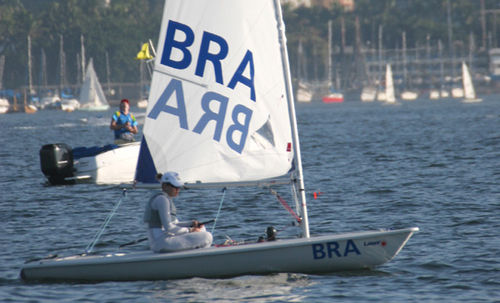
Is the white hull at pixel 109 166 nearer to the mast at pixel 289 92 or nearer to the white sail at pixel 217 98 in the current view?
the white sail at pixel 217 98

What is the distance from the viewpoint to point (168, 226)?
15531 millimetres

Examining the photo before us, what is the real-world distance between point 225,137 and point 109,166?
1288 cm

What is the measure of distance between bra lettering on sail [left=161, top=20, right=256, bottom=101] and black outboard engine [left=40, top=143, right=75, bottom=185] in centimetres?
1056

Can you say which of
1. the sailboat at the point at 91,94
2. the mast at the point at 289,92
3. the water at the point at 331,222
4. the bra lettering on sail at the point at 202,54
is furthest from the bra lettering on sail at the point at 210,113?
the sailboat at the point at 91,94

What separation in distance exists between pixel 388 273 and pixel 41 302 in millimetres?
5950

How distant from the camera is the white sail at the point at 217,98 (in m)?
15.9

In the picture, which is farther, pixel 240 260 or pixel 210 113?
pixel 210 113

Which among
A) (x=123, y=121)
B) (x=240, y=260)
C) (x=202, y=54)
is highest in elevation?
(x=202, y=54)

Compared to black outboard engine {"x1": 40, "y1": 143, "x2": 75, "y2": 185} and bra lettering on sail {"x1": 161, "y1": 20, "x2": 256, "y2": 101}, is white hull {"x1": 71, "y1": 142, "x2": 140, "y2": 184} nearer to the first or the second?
black outboard engine {"x1": 40, "y1": 143, "x2": 75, "y2": 185}

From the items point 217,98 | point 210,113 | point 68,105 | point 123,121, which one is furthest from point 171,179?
point 68,105

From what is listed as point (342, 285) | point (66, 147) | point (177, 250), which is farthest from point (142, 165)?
point (66, 147)

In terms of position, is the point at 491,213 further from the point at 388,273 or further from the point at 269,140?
the point at 269,140

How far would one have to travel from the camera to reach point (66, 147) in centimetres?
2650

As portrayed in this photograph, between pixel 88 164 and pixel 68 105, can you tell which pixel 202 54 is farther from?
pixel 68 105
